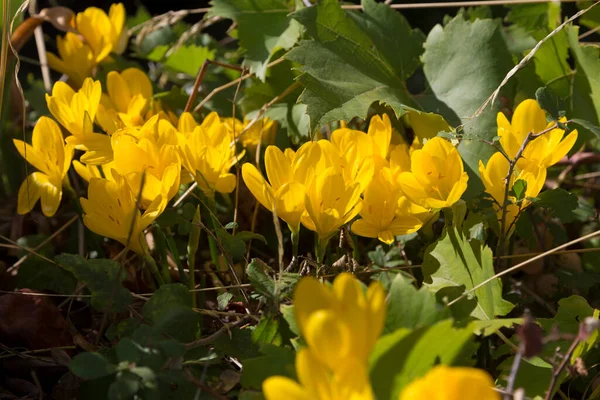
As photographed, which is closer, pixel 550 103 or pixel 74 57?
pixel 550 103

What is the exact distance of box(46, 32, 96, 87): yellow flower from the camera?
1502mm

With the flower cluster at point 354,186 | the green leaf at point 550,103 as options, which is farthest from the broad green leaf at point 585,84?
the flower cluster at point 354,186

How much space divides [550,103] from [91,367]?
692 mm

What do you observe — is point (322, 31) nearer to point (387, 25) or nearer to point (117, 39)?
point (387, 25)

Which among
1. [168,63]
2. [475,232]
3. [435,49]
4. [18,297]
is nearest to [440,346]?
[475,232]

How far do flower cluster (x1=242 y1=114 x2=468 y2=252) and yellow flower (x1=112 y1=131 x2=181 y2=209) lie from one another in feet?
0.35

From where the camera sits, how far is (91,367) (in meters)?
0.77

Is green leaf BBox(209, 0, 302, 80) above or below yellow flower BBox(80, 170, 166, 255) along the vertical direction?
above

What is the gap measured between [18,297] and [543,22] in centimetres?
129

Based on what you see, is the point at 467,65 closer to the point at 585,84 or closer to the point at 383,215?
the point at 585,84

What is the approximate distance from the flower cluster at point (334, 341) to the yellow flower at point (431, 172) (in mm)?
369

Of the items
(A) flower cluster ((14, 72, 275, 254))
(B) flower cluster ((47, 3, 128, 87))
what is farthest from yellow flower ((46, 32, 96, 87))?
(A) flower cluster ((14, 72, 275, 254))

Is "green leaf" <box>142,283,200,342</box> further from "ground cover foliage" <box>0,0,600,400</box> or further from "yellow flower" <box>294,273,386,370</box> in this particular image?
"yellow flower" <box>294,273,386,370</box>

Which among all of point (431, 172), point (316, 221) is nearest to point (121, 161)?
point (316, 221)
